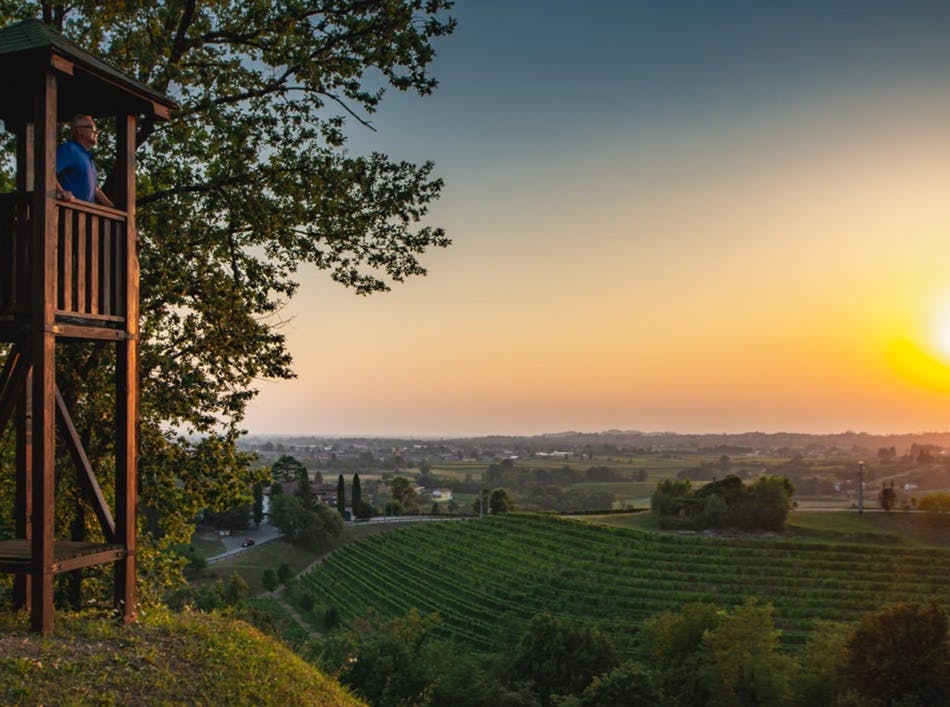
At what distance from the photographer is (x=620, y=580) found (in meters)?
43.8

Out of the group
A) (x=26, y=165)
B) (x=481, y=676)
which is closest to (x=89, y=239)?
(x=26, y=165)

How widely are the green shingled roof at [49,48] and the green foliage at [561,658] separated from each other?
959 inches

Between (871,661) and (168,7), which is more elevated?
(168,7)

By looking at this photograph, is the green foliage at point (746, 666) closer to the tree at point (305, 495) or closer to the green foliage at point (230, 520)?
the tree at point (305, 495)

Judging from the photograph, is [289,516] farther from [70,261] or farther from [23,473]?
[70,261]

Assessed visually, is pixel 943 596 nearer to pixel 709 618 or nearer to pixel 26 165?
pixel 709 618

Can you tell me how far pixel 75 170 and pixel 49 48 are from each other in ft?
3.64

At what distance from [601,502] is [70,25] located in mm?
124029

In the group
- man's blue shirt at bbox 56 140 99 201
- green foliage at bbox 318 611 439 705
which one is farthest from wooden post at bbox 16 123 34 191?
green foliage at bbox 318 611 439 705

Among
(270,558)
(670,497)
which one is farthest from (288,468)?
(670,497)

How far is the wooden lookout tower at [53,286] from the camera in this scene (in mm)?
6387

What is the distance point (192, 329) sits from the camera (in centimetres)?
1084

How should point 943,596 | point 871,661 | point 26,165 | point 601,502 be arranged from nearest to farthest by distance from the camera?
point 26,165
point 871,661
point 943,596
point 601,502

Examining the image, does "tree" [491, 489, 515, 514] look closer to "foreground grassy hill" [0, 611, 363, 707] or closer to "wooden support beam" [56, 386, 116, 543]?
"foreground grassy hill" [0, 611, 363, 707]
